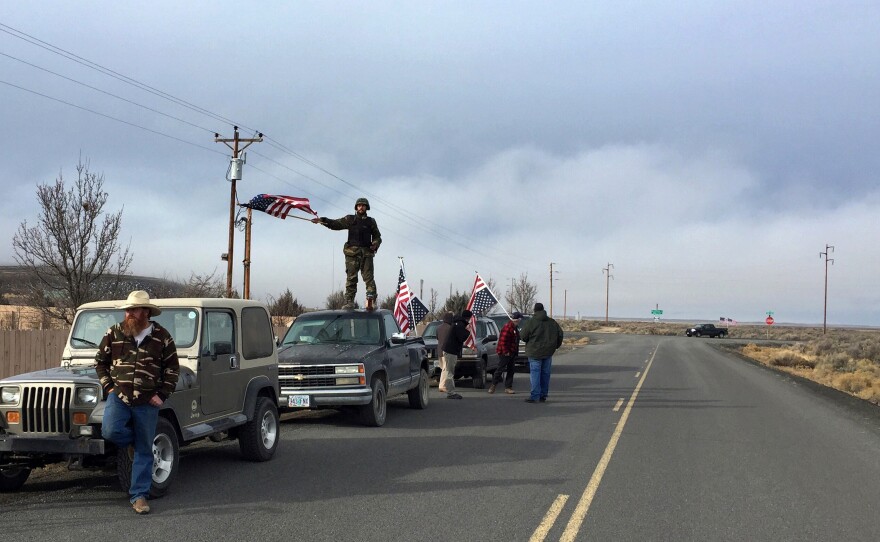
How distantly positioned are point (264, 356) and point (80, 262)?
12.6 metres

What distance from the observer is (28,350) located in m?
14.5

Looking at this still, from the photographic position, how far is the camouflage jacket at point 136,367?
587 centimetres

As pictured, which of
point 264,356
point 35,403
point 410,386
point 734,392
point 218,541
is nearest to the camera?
point 218,541

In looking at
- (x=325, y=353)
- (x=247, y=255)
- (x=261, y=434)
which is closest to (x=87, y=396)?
(x=261, y=434)

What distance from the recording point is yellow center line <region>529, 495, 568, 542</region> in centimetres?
552

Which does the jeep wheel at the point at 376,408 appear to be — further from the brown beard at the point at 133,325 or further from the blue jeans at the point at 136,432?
the brown beard at the point at 133,325

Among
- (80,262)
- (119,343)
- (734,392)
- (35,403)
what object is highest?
(80,262)

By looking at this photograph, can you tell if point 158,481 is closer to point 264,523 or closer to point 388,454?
point 264,523

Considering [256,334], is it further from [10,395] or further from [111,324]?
[10,395]

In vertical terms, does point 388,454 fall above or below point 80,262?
below

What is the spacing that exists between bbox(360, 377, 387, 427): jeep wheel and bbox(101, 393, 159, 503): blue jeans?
16.4 feet

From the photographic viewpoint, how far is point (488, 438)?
400 inches

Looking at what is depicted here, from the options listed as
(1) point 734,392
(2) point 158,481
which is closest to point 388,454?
(2) point 158,481

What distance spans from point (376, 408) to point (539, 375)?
16.4ft
